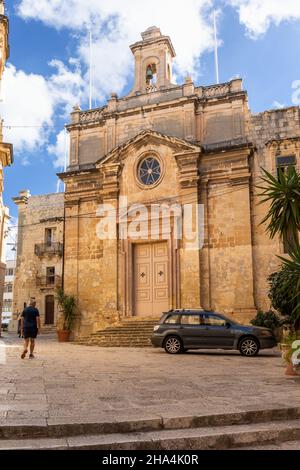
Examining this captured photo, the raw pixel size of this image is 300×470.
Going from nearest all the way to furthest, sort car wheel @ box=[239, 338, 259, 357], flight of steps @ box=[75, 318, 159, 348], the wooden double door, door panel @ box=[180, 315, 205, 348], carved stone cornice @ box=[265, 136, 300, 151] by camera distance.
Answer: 1. car wheel @ box=[239, 338, 259, 357]
2. door panel @ box=[180, 315, 205, 348]
3. flight of steps @ box=[75, 318, 159, 348]
4. carved stone cornice @ box=[265, 136, 300, 151]
5. the wooden double door

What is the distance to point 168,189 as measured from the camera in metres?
20.4

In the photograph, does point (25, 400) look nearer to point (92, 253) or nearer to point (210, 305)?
point (210, 305)

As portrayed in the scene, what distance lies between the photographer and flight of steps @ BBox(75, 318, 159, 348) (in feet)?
59.6

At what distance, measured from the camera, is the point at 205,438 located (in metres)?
4.67

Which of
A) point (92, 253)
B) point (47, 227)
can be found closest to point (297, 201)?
point (92, 253)

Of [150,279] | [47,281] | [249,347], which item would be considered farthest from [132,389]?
[47,281]

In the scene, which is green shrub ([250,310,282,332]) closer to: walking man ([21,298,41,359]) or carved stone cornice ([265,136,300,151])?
carved stone cornice ([265,136,300,151])

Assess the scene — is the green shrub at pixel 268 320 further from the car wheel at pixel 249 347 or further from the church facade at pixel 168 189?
the car wheel at pixel 249 347

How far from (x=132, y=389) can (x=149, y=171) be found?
14.8 meters

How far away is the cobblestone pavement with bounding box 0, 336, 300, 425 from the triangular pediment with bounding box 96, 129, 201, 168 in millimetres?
10905

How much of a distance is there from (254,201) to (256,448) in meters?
15.2

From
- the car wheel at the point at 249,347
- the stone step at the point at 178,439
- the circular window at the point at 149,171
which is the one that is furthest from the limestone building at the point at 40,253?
the stone step at the point at 178,439

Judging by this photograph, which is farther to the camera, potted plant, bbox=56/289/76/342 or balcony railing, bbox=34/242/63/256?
balcony railing, bbox=34/242/63/256

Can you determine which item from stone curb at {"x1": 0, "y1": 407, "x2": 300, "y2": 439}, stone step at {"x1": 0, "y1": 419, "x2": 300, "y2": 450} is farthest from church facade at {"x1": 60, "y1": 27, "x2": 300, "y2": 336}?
stone step at {"x1": 0, "y1": 419, "x2": 300, "y2": 450}
